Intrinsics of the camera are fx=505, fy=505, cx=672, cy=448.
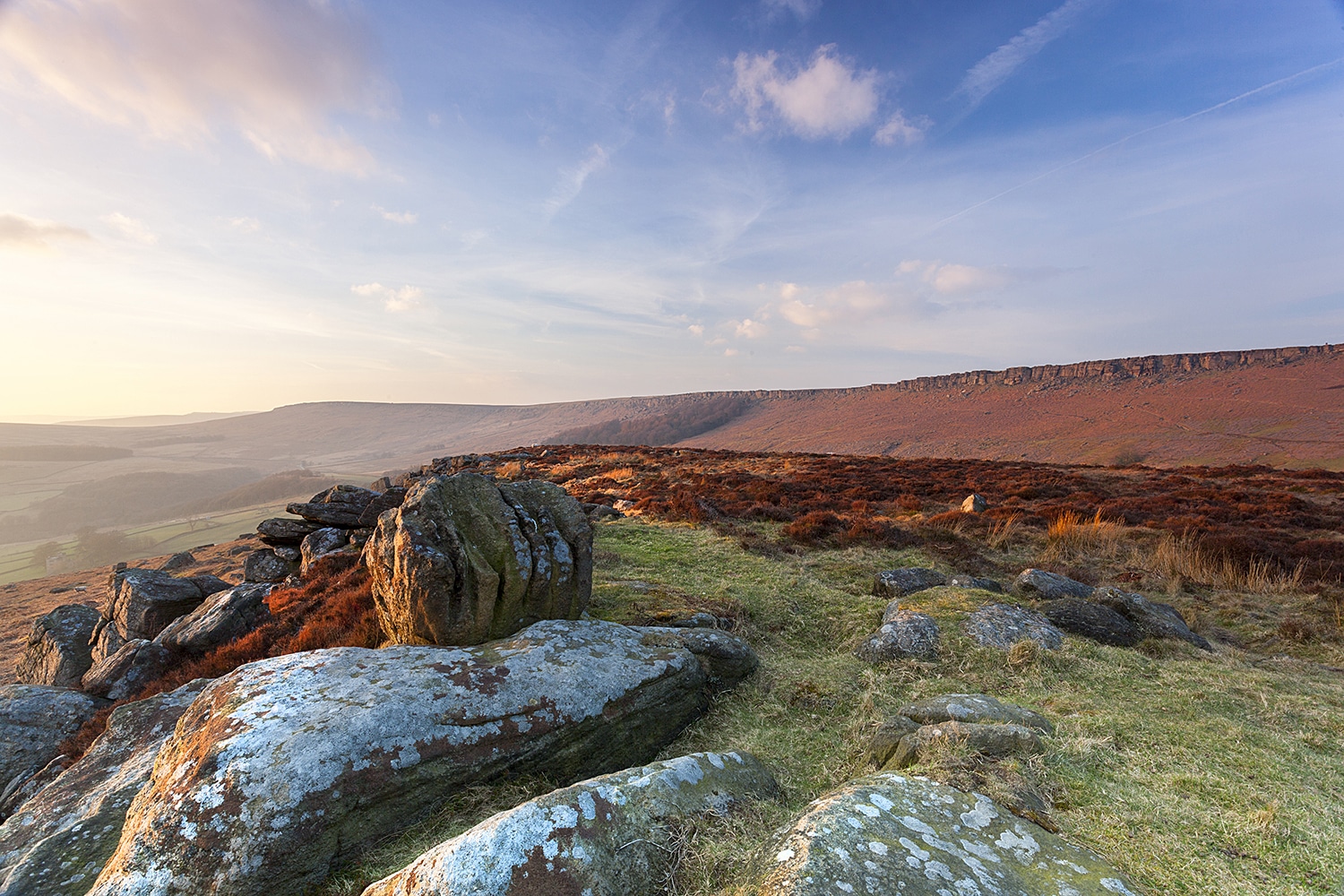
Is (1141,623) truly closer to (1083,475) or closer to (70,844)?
(70,844)

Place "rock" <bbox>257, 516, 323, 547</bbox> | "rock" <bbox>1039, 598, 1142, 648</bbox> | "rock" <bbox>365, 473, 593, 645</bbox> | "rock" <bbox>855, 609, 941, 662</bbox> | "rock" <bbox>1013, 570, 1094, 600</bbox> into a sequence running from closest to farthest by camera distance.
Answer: "rock" <bbox>365, 473, 593, 645</bbox> → "rock" <bbox>855, 609, 941, 662</bbox> → "rock" <bbox>1039, 598, 1142, 648</bbox> → "rock" <bbox>1013, 570, 1094, 600</bbox> → "rock" <bbox>257, 516, 323, 547</bbox>

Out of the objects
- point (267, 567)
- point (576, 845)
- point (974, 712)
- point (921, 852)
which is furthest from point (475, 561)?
point (267, 567)

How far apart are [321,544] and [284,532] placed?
3069mm

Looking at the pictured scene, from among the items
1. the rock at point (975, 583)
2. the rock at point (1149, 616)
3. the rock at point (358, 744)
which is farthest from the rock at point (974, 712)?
the rock at point (1149, 616)

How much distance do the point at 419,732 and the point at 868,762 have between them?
4.68m

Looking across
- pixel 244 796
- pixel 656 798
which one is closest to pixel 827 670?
pixel 656 798

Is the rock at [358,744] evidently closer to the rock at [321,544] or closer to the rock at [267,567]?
Result: the rock at [321,544]

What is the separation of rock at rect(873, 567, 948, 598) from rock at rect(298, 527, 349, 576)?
15.7 metres

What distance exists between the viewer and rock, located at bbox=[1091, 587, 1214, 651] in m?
9.16

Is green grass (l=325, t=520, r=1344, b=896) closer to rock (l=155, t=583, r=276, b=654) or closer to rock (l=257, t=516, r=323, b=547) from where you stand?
rock (l=155, t=583, r=276, b=654)

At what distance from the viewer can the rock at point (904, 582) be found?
11.6 meters

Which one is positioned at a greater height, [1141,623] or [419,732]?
[419,732]

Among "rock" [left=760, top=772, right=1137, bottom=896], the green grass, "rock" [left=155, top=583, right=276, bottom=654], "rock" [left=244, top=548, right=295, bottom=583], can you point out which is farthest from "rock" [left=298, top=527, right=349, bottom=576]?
"rock" [left=760, top=772, right=1137, bottom=896]

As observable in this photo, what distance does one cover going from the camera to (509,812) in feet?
11.9
